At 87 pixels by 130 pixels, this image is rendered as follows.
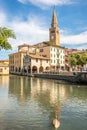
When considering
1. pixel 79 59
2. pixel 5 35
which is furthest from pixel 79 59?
pixel 5 35

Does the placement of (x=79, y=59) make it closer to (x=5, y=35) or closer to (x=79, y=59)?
(x=79, y=59)

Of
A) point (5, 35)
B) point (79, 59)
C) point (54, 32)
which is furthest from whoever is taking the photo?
point (54, 32)

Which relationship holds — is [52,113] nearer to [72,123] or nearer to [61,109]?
[61,109]

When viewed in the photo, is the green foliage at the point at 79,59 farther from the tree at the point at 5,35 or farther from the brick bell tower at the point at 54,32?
the tree at the point at 5,35

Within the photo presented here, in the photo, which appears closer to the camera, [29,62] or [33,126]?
[33,126]

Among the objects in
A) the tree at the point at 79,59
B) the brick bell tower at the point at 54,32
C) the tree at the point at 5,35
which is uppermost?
the brick bell tower at the point at 54,32

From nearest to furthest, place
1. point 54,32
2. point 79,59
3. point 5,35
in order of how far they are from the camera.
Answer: point 5,35 → point 79,59 → point 54,32

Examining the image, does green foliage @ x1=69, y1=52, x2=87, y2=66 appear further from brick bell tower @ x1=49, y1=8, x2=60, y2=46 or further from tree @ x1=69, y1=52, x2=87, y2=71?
brick bell tower @ x1=49, y1=8, x2=60, y2=46

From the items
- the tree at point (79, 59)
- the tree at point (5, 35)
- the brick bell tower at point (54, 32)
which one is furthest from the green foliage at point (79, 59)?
the tree at point (5, 35)

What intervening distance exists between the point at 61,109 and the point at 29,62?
91.0 metres

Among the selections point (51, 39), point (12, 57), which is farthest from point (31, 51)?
point (51, 39)

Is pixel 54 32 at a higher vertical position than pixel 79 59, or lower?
higher

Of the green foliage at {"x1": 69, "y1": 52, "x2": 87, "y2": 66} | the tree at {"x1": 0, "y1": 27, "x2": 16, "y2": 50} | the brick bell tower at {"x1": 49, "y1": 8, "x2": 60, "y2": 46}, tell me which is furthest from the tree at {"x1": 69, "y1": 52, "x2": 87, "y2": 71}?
the tree at {"x1": 0, "y1": 27, "x2": 16, "y2": 50}

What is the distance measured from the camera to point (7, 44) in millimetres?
20266
